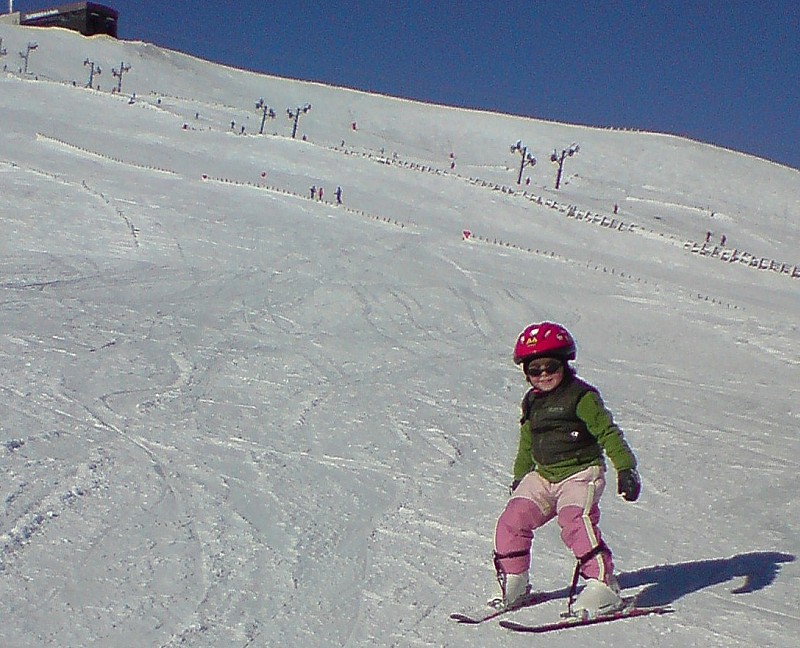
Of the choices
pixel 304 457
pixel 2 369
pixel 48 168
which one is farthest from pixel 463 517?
pixel 48 168

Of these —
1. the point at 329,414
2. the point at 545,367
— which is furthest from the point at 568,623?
the point at 329,414

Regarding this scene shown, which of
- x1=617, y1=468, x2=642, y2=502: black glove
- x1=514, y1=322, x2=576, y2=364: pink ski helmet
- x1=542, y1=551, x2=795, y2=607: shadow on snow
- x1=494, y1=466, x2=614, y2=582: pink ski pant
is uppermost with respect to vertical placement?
x1=514, y1=322, x2=576, y2=364: pink ski helmet

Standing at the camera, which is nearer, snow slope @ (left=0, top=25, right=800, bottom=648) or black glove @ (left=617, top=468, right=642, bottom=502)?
black glove @ (left=617, top=468, right=642, bottom=502)

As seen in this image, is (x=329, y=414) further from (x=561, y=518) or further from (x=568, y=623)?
(x=568, y=623)

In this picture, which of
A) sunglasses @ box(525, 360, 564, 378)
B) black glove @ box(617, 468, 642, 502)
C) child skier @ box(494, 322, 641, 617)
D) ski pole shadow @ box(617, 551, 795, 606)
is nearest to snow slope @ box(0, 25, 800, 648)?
ski pole shadow @ box(617, 551, 795, 606)

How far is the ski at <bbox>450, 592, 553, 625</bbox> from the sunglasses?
1.02 m

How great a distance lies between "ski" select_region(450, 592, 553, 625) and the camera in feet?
14.0

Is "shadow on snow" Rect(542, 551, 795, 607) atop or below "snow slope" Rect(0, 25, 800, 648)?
atop

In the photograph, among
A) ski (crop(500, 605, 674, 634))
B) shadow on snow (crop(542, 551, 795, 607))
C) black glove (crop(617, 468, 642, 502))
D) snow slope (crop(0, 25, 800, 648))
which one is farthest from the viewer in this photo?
shadow on snow (crop(542, 551, 795, 607))

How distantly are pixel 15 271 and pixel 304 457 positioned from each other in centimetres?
613

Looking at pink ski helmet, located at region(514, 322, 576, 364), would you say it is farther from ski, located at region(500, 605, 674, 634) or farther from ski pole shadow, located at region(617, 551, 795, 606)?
ski pole shadow, located at region(617, 551, 795, 606)

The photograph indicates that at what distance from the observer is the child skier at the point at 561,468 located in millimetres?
4188

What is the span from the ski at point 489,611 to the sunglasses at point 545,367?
1023mm

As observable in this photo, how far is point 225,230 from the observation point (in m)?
15.9
